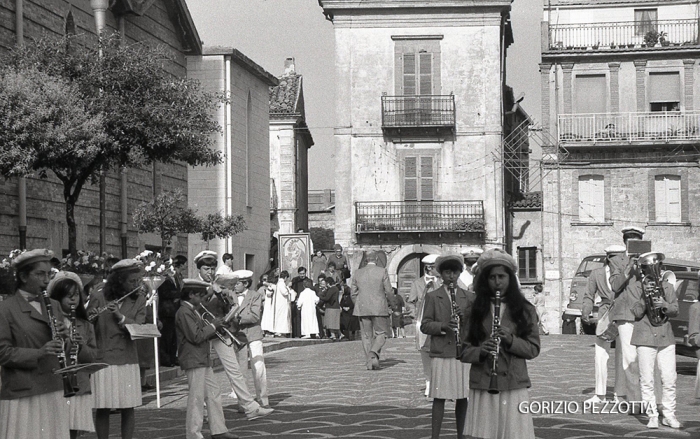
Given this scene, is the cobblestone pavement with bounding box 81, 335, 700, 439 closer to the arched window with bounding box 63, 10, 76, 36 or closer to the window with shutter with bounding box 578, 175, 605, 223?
the arched window with bounding box 63, 10, 76, 36

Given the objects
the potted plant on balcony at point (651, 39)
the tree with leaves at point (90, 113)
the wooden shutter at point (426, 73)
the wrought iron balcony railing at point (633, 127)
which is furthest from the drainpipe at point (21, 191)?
the potted plant on balcony at point (651, 39)

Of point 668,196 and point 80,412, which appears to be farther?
point 668,196

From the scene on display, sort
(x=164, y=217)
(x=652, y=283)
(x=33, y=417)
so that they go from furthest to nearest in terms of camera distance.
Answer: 1. (x=164, y=217)
2. (x=652, y=283)
3. (x=33, y=417)

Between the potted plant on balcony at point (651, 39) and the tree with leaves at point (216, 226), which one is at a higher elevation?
the potted plant on balcony at point (651, 39)

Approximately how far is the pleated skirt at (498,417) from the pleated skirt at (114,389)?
3.43 m

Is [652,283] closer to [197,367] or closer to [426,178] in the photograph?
[197,367]

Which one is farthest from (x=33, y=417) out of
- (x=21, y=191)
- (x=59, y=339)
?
(x=21, y=191)

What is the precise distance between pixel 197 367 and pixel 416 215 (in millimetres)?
30351

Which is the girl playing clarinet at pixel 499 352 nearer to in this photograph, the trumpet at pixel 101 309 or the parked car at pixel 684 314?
the trumpet at pixel 101 309

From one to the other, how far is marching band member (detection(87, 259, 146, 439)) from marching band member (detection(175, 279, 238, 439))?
0.72 m

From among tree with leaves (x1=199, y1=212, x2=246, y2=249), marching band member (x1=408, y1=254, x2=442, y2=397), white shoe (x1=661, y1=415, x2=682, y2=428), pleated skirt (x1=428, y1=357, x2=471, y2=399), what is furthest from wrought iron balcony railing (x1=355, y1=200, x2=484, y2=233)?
pleated skirt (x1=428, y1=357, x2=471, y2=399)

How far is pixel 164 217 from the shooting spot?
26594 millimetres

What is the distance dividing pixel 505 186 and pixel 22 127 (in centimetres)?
2876

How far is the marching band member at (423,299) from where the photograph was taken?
45.2ft
